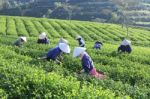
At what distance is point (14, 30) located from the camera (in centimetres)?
5778

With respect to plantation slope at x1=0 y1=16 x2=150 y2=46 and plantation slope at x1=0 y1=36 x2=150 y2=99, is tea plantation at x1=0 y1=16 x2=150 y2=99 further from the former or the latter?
plantation slope at x1=0 y1=16 x2=150 y2=46

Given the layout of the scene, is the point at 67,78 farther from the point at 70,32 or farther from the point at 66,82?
the point at 70,32

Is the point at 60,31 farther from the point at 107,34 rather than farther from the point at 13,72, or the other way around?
the point at 13,72

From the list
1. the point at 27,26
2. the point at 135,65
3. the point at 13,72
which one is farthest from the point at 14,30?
the point at 13,72

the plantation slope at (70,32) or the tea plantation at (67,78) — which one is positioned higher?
the tea plantation at (67,78)

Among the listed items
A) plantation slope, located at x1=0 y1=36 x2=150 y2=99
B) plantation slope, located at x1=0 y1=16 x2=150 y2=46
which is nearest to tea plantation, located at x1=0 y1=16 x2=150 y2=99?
plantation slope, located at x1=0 y1=36 x2=150 y2=99

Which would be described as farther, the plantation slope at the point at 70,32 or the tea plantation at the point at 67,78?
the plantation slope at the point at 70,32

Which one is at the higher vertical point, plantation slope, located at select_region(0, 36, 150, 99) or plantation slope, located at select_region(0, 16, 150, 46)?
plantation slope, located at select_region(0, 36, 150, 99)

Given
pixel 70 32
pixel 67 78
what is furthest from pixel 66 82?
pixel 70 32

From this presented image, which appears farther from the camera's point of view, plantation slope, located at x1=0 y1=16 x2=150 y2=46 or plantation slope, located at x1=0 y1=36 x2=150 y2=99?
plantation slope, located at x1=0 y1=16 x2=150 y2=46

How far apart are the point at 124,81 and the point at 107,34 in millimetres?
47032

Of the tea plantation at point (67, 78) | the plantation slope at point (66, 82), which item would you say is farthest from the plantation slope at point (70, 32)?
the plantation slope at point (66, 82)

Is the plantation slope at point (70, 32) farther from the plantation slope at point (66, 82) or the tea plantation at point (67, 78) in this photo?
the plantation slope at point (66, 82)

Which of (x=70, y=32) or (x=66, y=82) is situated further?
(x=70, y=32)
